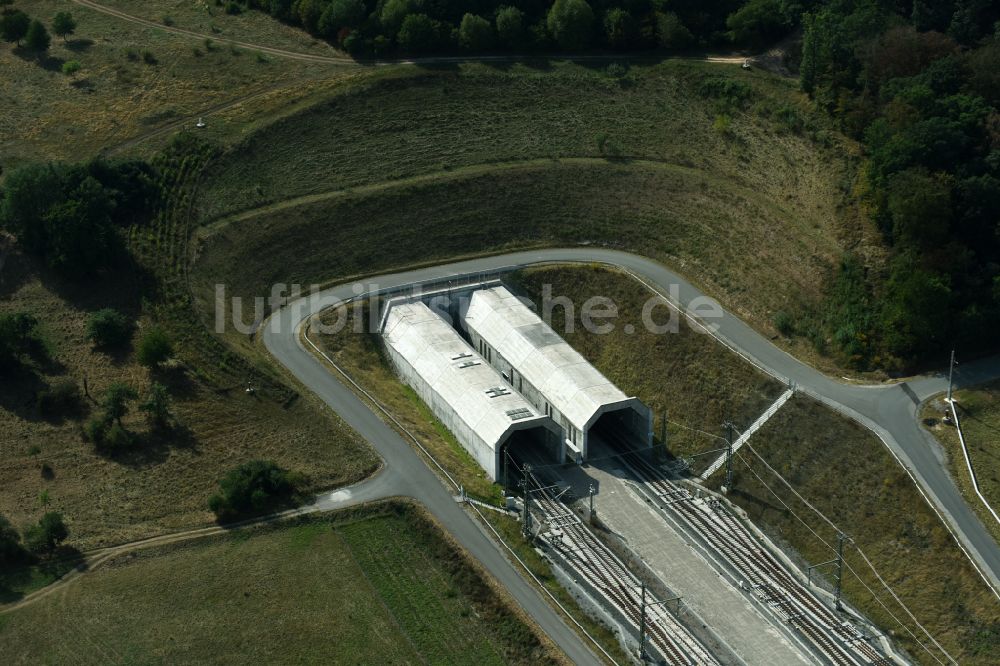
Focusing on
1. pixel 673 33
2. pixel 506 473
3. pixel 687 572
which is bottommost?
pixel 687 572

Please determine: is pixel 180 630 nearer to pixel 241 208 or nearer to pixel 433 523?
pixel 433 523

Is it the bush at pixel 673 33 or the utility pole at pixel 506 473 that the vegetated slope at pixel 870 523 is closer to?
the utility pole at pixel 506 473

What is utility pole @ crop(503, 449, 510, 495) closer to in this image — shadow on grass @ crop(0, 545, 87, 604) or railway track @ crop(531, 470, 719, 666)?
railway track @ crop(531, 470, 719, 666)

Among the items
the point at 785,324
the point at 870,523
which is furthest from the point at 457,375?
the point at 870,523

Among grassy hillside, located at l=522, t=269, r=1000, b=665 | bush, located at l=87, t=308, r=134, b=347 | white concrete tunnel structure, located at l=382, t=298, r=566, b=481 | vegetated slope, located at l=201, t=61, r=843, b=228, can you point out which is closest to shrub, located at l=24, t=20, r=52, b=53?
vegetated slope, located at l=201, t=61, r=843, b=228

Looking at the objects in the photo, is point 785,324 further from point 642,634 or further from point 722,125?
point 642,634

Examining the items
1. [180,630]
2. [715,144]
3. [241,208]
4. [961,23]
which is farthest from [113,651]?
[961,23]

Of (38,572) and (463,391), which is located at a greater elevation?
(463,391)

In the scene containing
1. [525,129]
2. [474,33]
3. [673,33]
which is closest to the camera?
[525,129]
